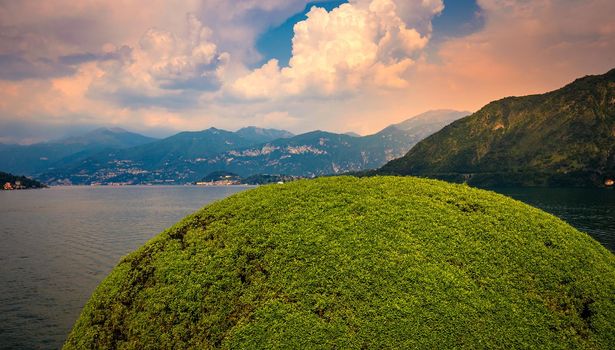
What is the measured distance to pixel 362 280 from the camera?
11.3 meters

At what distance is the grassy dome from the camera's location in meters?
10.6

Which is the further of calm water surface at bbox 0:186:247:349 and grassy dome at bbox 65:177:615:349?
calm water surface at bbox 0:186:247:349

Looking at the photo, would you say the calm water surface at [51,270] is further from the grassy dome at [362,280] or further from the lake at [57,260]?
the grassy dome at [362,280]

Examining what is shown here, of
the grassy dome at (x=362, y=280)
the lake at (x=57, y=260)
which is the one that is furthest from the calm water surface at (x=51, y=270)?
the grassy dome at (x=362, y=280)

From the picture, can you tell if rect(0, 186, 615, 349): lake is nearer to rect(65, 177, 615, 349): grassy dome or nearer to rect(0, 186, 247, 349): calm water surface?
rect(0, 186, 247, 349): calm water surface

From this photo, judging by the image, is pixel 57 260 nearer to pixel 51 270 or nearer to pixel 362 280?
pixel 51 270

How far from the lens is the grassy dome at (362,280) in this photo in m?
10.6

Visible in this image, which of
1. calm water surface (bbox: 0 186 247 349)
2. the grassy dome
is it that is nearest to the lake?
calm water surface (bbox: 0 186 247 349)

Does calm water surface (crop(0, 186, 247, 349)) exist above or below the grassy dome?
below

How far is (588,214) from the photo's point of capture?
98812mm

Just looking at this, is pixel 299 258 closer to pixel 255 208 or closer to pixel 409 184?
pixel 255 208

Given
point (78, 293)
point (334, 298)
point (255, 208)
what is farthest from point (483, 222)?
point (78, 293)

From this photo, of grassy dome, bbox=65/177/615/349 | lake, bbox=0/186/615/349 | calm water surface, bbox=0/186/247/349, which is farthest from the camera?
lake, bbox=0/186/615/349

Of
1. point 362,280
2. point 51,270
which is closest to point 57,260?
point 51,270
